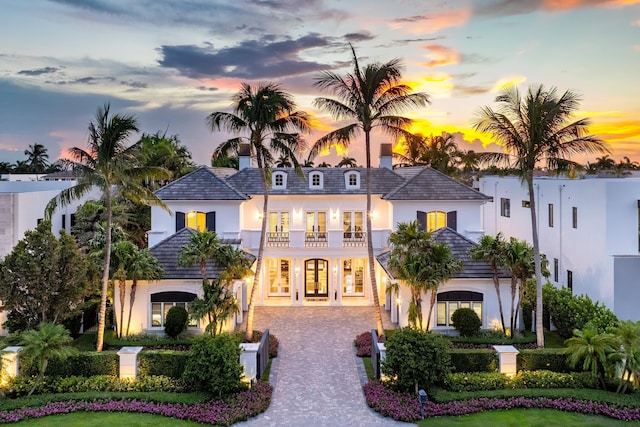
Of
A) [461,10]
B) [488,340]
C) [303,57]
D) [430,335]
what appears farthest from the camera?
[303,57]

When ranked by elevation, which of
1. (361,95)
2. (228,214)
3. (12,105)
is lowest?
(228,214)

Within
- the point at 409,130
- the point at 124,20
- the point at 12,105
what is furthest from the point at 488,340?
the point at 12,105

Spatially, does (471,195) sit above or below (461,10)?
below

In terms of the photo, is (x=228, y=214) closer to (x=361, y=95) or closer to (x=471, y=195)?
(x=361, y=95)

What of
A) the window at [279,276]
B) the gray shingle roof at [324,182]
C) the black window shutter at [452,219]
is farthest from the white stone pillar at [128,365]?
the black window shutter at [452,219]

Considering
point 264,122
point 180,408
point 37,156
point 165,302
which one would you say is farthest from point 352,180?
point 37,156

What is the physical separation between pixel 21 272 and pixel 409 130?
1626 centimetres

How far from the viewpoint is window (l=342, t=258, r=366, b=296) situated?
30.4 metres

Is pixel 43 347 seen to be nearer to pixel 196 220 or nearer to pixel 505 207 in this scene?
pixel 196 220

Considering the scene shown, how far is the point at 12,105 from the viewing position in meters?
33.6

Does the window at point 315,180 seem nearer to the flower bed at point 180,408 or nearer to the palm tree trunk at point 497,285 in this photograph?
the palm tree trunk at point 497,285

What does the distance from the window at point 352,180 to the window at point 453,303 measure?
1040 cm

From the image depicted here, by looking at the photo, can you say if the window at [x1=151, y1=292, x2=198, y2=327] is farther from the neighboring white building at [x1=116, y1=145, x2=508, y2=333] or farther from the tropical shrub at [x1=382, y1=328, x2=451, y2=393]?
the tropical shrub at [x1=382, y1=328, x2=451, y2=393]

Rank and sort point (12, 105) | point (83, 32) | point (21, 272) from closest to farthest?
point (21, 272)
point (83, 32)
point (12, 105)
